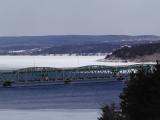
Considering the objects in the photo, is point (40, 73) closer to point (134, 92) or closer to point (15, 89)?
point (15, 89)

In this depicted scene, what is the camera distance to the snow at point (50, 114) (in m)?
49.6

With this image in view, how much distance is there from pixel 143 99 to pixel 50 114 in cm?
2643

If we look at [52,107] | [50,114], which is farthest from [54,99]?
[50,114]

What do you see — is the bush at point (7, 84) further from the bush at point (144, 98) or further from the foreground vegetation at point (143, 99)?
the bush at point (144, 98)

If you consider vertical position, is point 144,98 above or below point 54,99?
above

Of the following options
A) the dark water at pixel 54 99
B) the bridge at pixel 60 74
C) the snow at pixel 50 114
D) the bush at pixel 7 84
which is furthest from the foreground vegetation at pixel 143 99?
the bridge at pixel 60 74

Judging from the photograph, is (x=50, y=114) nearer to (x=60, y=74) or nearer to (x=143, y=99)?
(x=143, y=99)

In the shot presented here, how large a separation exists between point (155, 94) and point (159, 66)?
1.58m

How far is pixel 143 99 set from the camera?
1077 inches

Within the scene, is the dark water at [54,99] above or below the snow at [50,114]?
below

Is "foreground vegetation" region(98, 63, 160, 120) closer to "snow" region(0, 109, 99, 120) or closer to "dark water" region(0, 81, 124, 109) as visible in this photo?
"snow" region(0, 109, 99, 120)

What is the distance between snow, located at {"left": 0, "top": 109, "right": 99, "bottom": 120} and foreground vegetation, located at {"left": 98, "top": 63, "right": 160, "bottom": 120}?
724 inches

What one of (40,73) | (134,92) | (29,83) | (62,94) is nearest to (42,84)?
(29,83)

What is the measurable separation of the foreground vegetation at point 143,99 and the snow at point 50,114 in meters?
18.4
